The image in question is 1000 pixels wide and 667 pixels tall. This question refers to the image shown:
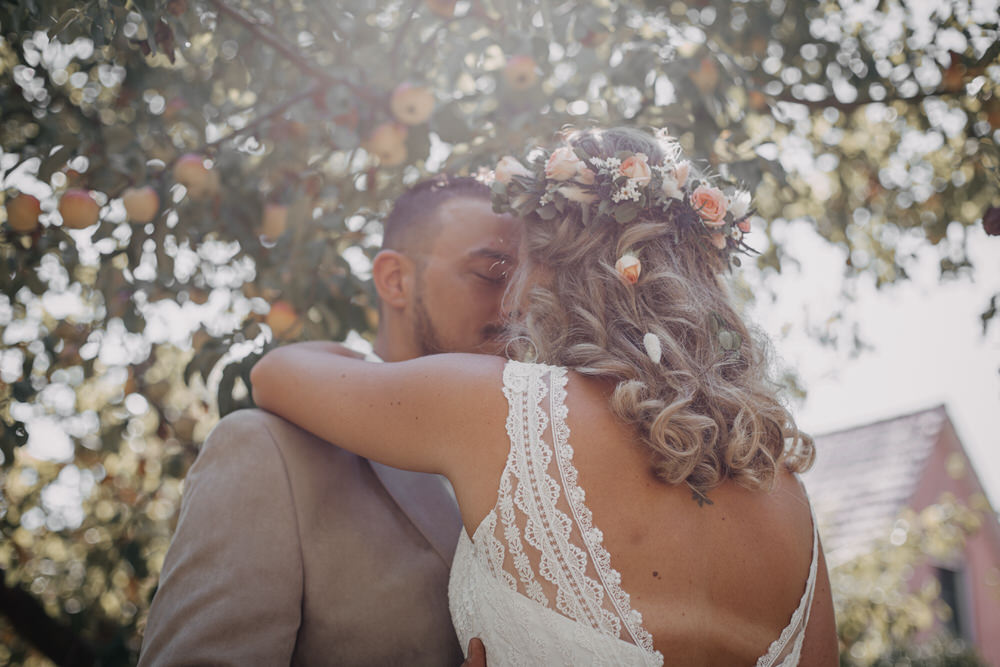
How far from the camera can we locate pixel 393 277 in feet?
8.83

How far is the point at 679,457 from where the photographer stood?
156 cm

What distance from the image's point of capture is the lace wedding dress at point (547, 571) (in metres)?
1.56

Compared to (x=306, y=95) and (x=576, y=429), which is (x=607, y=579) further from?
(x=306, y=95)

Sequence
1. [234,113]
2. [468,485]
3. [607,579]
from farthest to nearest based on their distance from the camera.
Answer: [234,113], [468,485], [607,579]

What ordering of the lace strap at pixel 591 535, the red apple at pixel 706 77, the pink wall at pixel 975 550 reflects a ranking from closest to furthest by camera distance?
the lace strap at pixel 591 535
the red apple at pixel 706 77
the pink wall at pixel 975 550

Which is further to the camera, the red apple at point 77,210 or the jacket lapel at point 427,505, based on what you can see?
the red apple at point 77,210

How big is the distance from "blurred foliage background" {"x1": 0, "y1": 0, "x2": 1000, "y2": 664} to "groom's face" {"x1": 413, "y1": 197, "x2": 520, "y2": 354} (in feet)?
1.07

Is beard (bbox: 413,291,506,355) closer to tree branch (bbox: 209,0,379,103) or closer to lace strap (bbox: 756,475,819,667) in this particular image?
tree branch (bbox: 209,0,379,103)

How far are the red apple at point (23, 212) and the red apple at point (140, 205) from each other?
33cm

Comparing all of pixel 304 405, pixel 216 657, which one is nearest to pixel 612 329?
pixel 304 405

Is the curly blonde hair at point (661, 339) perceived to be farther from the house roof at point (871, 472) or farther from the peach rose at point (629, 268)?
the house roof at point (871, 472)

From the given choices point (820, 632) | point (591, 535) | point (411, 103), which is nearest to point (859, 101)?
point (411, 103)

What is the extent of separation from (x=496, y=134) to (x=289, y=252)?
0.91 m

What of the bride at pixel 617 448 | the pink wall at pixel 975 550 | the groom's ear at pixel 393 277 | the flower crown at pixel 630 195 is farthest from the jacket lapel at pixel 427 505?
the pink wall at pixel 975 550
